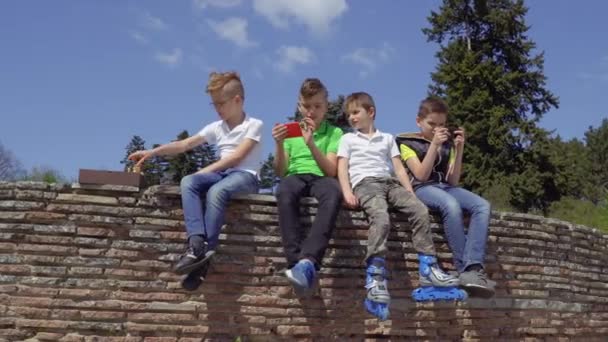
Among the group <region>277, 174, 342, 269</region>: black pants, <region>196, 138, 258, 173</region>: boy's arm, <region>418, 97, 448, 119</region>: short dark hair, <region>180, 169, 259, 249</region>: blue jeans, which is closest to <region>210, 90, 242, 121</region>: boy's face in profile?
<region>196, 138, 258, 173</region>: boy's arm

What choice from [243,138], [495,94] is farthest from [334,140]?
[495,94]

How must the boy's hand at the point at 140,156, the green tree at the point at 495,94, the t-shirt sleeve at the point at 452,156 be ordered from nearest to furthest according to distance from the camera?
the boy's hand at the point at 140,156 < the t-shirt sleeve at the point at 452,156 < the green tree at the point at 495,94

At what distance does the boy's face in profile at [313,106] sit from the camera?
5.22 metres

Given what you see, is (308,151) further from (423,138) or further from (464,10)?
(464,10)

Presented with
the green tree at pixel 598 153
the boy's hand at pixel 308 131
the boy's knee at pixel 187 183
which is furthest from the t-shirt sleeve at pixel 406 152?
the green tree at pixel 598 153

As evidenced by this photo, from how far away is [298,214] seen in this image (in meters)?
4.84

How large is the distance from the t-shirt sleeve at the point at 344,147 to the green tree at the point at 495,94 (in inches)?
827

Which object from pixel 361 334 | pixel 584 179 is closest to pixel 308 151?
pixel 361 334

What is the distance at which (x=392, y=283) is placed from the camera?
5.20 metres

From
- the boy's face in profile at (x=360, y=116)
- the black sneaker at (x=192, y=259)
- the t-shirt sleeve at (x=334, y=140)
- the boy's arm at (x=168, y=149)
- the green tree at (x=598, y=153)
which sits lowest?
the black sneaker at (x=192, y=259)

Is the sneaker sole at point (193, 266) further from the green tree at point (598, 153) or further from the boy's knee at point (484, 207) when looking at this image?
the green tree at point (598, 153)

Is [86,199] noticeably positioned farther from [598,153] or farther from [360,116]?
[598,153]

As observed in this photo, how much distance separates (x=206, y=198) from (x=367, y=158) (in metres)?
1.30

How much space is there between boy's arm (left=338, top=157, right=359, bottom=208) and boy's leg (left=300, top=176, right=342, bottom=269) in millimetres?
56
